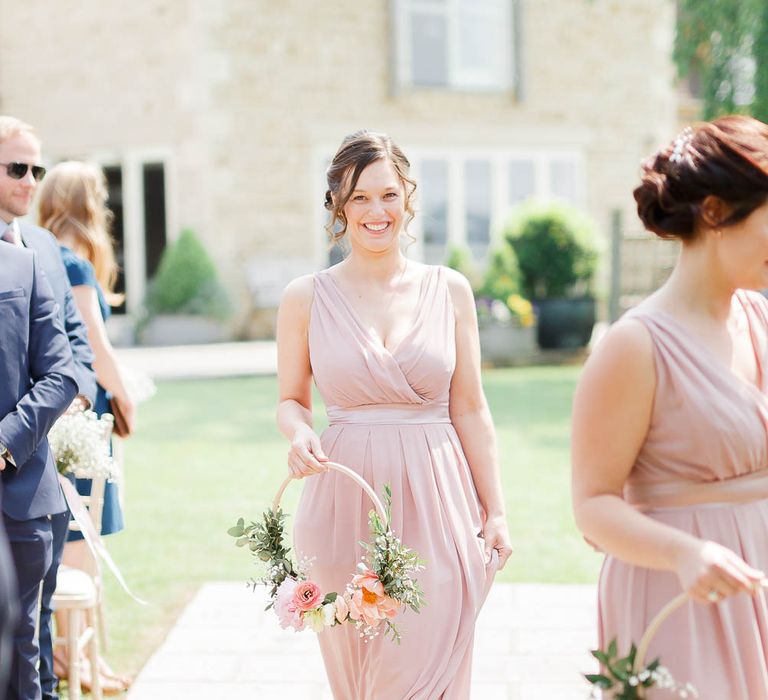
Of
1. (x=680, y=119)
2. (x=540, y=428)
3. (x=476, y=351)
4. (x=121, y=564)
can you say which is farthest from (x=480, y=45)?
(x=476, y=351)

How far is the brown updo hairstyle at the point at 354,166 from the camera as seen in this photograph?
3.26m

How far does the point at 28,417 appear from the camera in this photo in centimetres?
312

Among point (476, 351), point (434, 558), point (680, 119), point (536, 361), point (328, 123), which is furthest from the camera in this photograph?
point (680, 119)

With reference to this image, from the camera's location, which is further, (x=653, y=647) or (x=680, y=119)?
(x=680, y=119)

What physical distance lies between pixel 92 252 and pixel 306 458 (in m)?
2.11

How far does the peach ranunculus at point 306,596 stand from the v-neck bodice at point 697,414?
1.07 meters

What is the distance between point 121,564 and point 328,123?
558 inches

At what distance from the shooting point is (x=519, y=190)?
69.2 feet

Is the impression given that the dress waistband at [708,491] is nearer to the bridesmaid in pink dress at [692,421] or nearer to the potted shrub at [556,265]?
the bridesmaid in pink dress at [692,421]

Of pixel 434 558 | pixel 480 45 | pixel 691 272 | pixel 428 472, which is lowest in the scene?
pixel 434 558

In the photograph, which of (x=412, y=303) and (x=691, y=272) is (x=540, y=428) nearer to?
(x=412, y=303)

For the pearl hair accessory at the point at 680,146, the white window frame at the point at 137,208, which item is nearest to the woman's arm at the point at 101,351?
the pearl hair accessory at the point at 680,146

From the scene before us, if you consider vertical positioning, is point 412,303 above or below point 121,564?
above

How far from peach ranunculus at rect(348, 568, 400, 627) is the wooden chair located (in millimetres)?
1442
